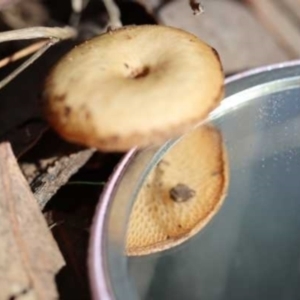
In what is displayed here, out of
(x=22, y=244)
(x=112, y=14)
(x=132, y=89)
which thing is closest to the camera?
(x=132, y=89)

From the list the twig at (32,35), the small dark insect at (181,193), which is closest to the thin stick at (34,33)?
the twig at (32,35)

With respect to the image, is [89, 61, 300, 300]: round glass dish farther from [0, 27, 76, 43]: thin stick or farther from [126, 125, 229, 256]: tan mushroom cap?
[0, 27, 76, 43]: thin stick

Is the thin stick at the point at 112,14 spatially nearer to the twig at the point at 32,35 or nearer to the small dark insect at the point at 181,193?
the twig at the point at 32,35

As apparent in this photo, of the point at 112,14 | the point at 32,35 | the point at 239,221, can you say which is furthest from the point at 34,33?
the point at 239,221

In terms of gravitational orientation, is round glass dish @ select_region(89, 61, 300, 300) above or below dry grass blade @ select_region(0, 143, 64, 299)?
below

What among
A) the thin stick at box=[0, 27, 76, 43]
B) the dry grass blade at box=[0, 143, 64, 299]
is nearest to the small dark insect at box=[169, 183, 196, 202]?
the dry grass blade at box=[0, 143, 64, 299]

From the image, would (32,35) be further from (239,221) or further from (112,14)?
(239,221)
